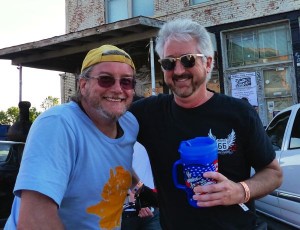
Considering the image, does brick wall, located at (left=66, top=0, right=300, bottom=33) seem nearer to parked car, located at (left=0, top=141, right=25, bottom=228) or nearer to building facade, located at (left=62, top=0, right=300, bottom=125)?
building facade, located at (left=62, top=0, right=300, bottom=125)

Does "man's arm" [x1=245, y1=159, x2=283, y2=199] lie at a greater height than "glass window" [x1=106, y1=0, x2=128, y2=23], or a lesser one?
lesser

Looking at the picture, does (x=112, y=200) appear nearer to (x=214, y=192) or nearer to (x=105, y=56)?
(x=214, y=192)


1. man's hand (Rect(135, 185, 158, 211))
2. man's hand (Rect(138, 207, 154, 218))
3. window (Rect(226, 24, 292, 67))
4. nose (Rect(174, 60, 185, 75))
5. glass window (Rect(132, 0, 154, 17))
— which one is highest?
glass window (Rect(132, 0, 154, 17))

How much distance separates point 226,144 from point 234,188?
0.91 feet

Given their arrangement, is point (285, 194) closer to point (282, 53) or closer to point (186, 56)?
point (186, 56)

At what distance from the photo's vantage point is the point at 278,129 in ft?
16.4

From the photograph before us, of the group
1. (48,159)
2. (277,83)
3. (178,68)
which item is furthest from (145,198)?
(277,83)

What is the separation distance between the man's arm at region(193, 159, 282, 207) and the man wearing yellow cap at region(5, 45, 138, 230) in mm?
457

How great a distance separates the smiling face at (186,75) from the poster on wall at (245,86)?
9839 millimetres

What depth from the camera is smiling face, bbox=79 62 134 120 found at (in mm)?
1941

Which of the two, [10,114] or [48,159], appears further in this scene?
[10,114]

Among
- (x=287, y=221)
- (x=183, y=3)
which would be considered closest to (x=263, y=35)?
(x=183, y=3)

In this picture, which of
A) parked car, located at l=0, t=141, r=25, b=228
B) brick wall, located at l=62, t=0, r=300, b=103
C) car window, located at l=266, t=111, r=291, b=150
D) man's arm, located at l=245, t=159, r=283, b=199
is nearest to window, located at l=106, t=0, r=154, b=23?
brick wall, located at l=62, t=0, r=300, b=103

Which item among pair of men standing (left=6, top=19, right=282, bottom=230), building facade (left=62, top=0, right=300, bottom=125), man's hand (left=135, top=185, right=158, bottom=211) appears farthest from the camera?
building facade (left=62, top=0, right=300, bottom=125)
